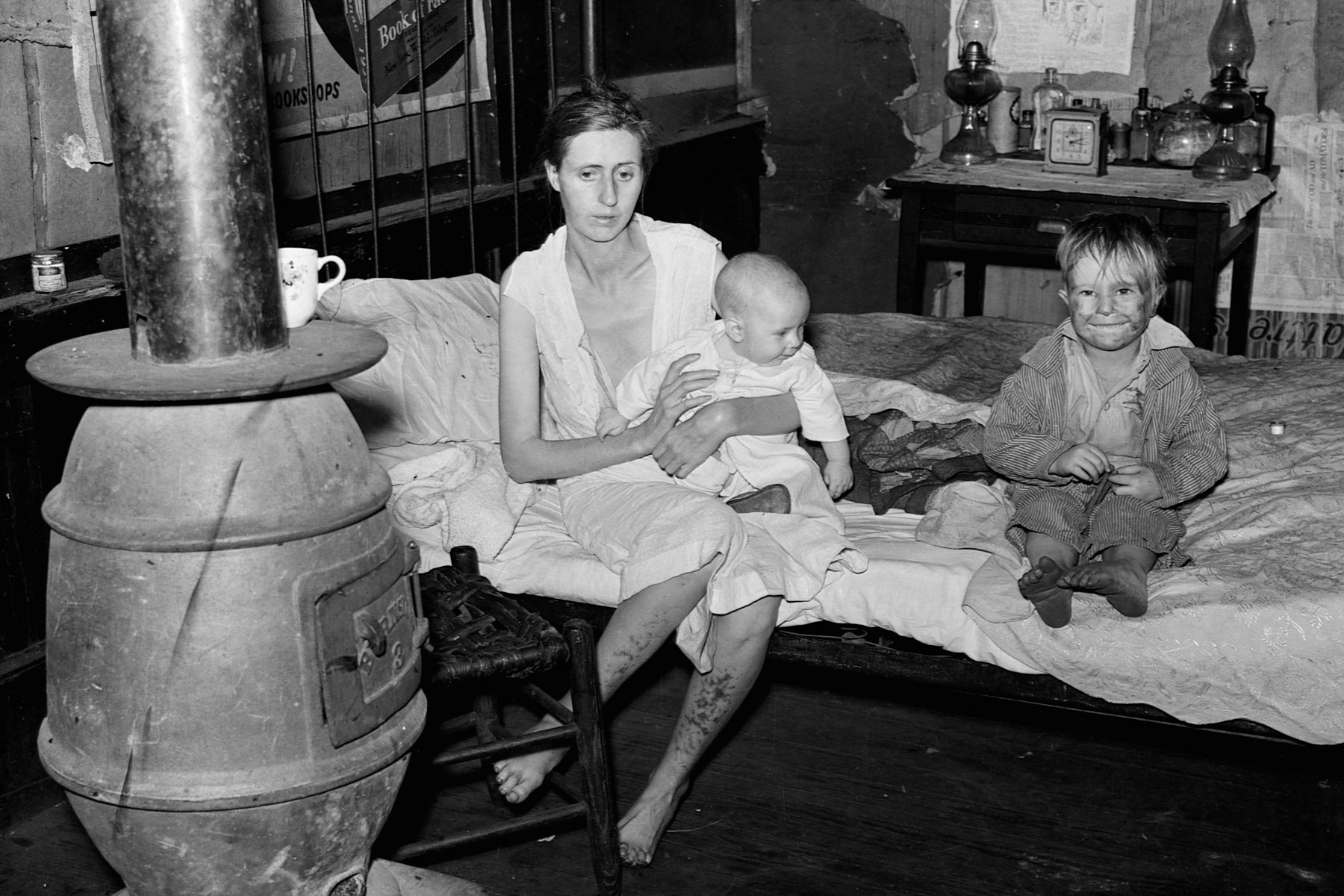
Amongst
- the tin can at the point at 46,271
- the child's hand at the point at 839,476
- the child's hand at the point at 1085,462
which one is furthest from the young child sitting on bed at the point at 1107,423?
the tin can at the point at 46,271

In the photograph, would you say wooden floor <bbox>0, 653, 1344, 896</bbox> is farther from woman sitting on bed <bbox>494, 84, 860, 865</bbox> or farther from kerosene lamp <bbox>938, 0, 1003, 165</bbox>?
kerosene lamp <bbox>938, 0, 1003, 165</bbox>

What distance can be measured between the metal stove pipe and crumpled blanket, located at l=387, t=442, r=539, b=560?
98 centimetres

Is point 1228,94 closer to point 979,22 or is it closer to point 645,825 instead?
point 979,22

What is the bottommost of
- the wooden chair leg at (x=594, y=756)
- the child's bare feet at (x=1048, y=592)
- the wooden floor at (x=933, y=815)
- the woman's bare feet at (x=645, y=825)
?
the wooden floor at (x=933, y=815)

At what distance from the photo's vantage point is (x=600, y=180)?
8.02 ft

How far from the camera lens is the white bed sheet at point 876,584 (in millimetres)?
2279

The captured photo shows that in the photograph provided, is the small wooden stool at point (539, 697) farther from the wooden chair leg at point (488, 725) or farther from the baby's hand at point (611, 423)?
the baby's hand at point (611, 423)

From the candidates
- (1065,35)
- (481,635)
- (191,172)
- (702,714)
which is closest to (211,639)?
(191,172)

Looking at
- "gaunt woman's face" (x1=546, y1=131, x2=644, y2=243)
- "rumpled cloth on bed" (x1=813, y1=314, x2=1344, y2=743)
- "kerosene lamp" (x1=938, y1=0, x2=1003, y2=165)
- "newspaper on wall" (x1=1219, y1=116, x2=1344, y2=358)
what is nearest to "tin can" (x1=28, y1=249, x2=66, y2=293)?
"gaunt woman's face" (x1=546, y1=131, x2=644, y2=243)

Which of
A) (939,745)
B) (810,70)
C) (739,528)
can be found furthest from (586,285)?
(810,70)

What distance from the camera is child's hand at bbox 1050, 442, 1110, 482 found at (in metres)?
2.35

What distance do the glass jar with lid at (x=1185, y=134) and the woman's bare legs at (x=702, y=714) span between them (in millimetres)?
2709

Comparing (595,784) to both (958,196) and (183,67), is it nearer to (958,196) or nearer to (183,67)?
(183,67)

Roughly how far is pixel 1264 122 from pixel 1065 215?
833mm
